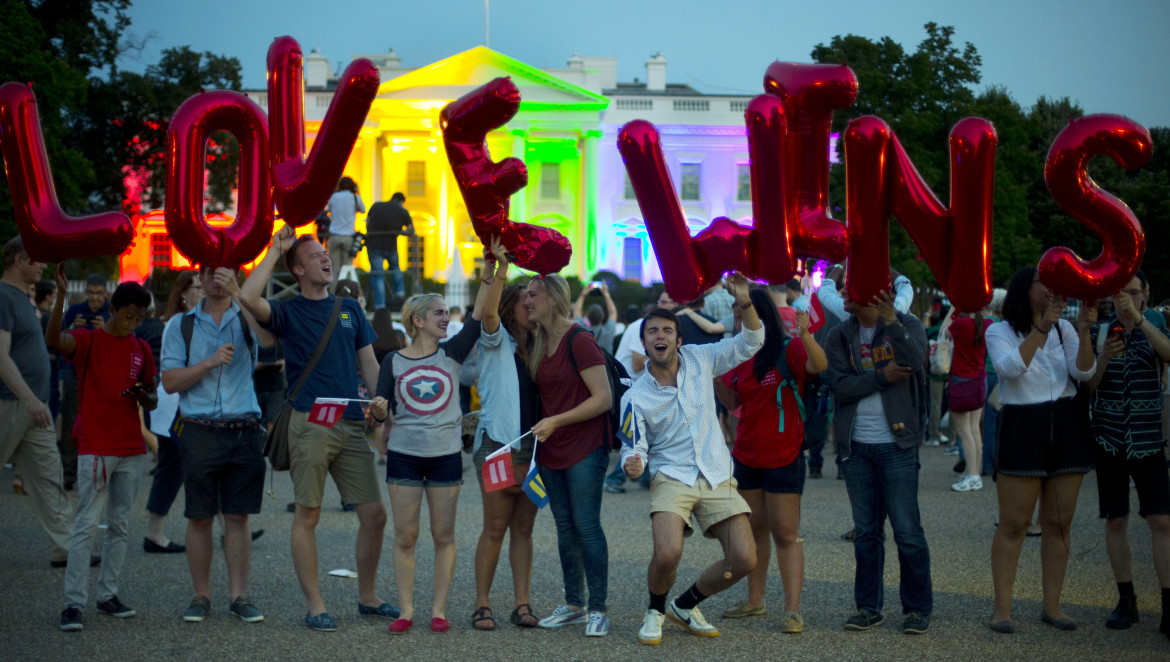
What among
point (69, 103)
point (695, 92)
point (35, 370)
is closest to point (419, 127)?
point (695, 92)

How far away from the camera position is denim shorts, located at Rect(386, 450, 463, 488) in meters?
5.61

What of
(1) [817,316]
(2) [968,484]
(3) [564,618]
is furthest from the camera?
(2) [968,484]

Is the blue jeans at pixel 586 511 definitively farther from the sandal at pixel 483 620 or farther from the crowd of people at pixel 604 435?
the sandal at pixel 483 620

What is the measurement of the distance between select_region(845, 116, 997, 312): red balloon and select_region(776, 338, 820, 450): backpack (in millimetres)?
1032

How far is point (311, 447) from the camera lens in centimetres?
556

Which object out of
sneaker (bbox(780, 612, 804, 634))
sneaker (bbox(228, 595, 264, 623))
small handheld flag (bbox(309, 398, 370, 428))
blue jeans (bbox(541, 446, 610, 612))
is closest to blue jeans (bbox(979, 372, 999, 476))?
sneaker (bbox(780, 612, 804, 634))

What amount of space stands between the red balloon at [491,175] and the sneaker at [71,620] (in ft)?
10.1

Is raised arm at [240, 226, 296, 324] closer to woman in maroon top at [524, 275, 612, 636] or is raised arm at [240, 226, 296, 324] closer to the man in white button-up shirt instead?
woman in maroon top at [524, 275, 612, 636]

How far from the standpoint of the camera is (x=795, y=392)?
5.77 metres

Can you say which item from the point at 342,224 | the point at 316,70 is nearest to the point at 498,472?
the point at 342,224

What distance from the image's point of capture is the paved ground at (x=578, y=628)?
16.9ft

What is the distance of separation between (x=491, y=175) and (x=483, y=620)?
8.21ft

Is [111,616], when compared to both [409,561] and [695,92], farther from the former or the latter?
[695,92]

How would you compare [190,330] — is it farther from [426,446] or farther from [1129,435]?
[1129,435]
